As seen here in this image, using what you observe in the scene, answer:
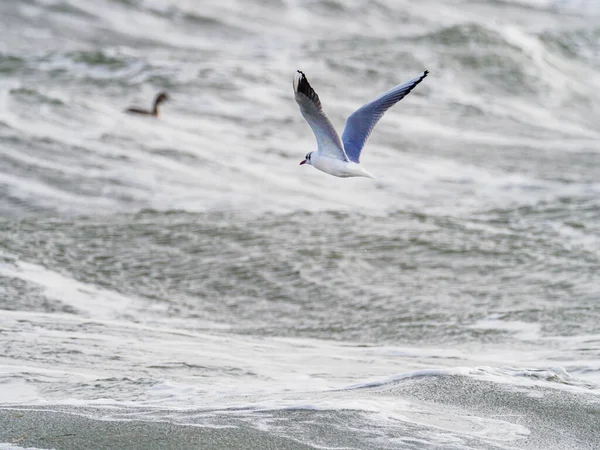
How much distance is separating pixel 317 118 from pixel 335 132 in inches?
5.9

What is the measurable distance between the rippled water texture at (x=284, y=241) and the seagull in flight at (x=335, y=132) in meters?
1.16

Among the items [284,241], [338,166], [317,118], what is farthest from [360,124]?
[284,241]

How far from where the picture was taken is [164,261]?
791cm

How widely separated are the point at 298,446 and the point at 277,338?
8.93 feet

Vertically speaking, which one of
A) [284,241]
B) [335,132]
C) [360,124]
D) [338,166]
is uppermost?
[360,124]

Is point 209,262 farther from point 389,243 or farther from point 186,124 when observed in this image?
point 186,124

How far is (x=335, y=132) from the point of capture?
17.0 ft

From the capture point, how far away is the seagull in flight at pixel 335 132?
16.0 feet

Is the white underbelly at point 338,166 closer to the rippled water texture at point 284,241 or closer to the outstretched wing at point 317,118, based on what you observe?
the outstretched wing at point 317,118

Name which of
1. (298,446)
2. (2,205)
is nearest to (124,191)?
(2,205)

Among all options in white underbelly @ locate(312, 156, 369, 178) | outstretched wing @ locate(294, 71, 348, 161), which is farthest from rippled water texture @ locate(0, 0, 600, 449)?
outstretched wing @ locate(294, 71, 348, 161)

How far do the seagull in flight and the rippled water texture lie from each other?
3.82 ft

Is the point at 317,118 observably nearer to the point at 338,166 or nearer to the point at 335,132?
the point at 335,132

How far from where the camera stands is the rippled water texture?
4359 mm
